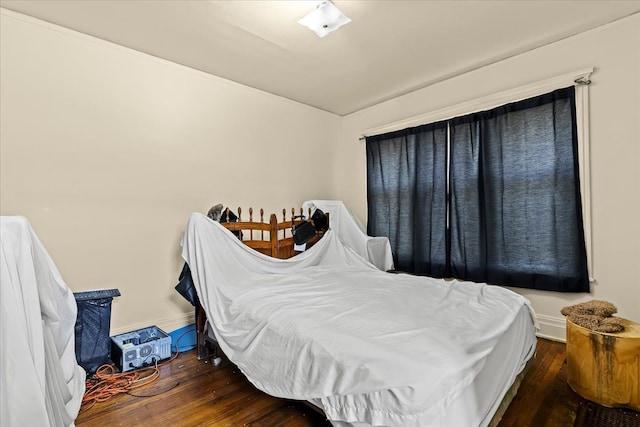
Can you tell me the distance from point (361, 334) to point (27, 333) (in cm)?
143

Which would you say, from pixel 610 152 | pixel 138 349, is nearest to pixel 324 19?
pixel 610 152

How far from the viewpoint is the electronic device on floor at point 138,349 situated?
243 centimetres

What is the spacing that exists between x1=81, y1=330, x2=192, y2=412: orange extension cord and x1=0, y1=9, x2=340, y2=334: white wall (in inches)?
18.6

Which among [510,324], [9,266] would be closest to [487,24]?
[510,324]

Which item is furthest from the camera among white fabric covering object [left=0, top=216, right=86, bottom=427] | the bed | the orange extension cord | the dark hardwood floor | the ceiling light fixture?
the ceiling light fixture

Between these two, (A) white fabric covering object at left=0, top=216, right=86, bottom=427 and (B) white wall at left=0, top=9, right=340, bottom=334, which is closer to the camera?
(A) white fabric covering object at left=0, top=216, right=86, bottom=427

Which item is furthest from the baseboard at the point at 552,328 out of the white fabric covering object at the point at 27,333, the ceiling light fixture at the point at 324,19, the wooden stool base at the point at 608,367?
the white fabric covering object at the point at 27,333

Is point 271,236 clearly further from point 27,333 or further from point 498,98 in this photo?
point 498,98

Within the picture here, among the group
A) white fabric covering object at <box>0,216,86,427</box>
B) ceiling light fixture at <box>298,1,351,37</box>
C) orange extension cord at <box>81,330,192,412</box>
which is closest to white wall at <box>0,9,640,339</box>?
orange extension cord at <box>81,330,192,412</box>

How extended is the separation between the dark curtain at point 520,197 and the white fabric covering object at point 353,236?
77 cm

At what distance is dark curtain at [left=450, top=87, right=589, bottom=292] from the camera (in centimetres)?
277

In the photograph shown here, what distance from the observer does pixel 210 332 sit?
2.55 meters

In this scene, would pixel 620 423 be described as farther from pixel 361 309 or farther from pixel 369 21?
pixel 369 21

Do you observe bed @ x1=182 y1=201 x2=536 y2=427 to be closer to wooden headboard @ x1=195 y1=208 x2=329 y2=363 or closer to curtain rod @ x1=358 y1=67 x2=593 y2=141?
wooden headboard @ x1=195 y1=208 x2=329 y2=363
